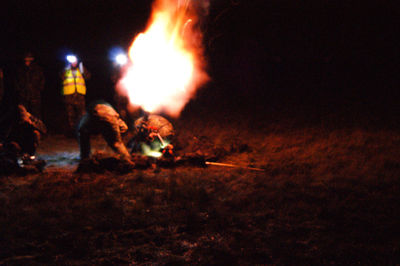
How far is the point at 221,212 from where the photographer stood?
4.04 metres

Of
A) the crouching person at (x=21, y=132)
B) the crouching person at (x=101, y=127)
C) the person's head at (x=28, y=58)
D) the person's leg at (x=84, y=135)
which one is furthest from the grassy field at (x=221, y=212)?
the person's head at (x=28, y=58)

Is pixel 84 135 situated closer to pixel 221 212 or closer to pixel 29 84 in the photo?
pixel 221 212

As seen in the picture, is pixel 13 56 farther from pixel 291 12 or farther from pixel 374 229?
pixel 374 229

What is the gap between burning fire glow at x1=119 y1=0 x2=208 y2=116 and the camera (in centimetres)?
1002

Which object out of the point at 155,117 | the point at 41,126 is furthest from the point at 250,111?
the point at 41,126

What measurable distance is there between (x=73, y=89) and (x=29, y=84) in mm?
1897

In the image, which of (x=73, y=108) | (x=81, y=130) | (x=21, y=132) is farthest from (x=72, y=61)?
(x=81, y=130)

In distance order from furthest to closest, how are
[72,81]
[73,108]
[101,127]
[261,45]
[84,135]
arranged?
[73,108], [72,81], [261,45], [84,135], [101,127]

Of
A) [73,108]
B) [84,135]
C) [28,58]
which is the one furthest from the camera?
[73,108]

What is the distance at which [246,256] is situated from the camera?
2994 millimetres

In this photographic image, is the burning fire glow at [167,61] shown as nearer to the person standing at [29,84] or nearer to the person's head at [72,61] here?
the person's head at [72,61]

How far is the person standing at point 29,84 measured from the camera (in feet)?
36.9

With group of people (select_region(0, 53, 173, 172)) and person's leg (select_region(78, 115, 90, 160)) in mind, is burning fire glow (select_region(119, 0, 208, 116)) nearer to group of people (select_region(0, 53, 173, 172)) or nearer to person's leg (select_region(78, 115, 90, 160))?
group of people (select_region(0, 53, 173, 172))

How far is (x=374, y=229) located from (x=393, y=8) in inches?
317
